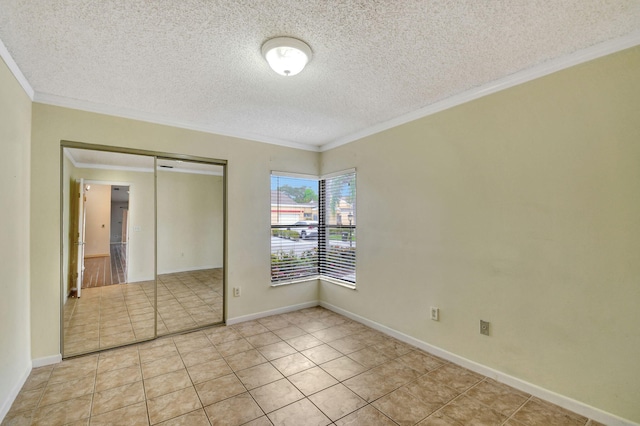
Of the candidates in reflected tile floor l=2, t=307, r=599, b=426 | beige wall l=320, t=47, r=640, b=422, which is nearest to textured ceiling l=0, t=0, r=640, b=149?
beige wall l=320, t=47, r=640, b=422

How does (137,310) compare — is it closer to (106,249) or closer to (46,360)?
(106,249)

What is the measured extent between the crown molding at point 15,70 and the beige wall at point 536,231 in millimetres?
3270

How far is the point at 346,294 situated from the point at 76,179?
11.2 feet

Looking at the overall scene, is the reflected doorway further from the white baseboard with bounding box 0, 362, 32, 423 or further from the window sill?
the window sill

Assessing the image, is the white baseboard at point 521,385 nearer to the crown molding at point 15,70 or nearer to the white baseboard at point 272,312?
the white baseboard at point 272,312

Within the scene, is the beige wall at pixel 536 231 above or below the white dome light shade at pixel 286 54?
below

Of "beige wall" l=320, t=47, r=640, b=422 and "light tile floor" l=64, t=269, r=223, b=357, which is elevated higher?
"beige wall" l=320, t=47, r=640, b=422

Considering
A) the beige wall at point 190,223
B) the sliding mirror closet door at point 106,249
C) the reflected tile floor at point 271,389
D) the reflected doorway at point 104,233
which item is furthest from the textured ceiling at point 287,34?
the reflected tile floor at point 271,389

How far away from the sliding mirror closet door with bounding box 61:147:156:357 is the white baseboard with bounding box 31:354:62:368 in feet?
0.28

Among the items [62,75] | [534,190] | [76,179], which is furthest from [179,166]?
[534,190]

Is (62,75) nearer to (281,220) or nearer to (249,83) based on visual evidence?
(249,83)

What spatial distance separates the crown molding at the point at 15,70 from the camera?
6.09 ft

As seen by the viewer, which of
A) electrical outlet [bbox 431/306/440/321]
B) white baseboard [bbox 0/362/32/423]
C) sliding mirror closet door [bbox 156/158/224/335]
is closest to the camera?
white baseboard [bbox 0/362/32/423]

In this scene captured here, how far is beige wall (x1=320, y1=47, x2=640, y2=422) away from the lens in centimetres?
179
